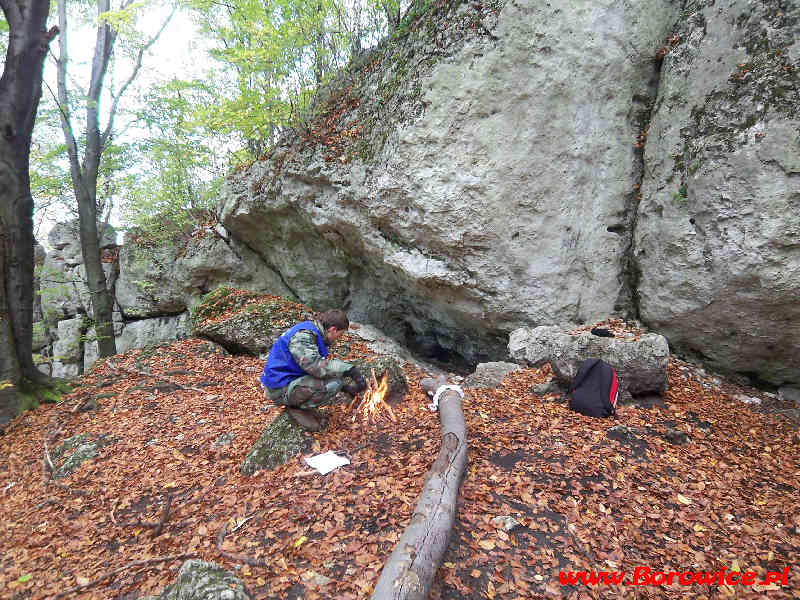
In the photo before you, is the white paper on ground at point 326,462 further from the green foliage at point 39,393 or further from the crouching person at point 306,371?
the green foliage at point 39,393

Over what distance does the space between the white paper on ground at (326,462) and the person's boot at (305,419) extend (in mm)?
429

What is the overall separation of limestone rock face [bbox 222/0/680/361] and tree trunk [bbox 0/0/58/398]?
19.3ft

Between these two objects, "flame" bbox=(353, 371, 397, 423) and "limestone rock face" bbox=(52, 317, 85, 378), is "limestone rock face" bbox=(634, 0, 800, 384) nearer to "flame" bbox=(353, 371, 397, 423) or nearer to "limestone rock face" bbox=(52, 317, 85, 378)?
"flame" bbox=(353, 371, 397, 423)

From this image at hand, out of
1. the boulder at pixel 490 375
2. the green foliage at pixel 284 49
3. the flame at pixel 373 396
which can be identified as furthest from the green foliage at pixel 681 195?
the green foliage at pixel 284 49

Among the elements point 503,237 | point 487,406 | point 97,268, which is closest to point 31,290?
point 97,268

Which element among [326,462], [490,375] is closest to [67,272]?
[326,462]

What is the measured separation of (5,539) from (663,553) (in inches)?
254

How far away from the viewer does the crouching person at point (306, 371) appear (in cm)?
452

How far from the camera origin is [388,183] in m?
7.79

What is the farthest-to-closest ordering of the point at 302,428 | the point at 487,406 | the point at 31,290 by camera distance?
→ the point at 31,290 < the point at 487,406 < the point at 302,428

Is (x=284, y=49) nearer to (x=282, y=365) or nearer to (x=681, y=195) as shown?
(x=282, y=365)

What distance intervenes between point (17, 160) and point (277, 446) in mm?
7139

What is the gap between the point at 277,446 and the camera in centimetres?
451

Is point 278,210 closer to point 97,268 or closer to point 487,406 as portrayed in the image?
point 97,268
